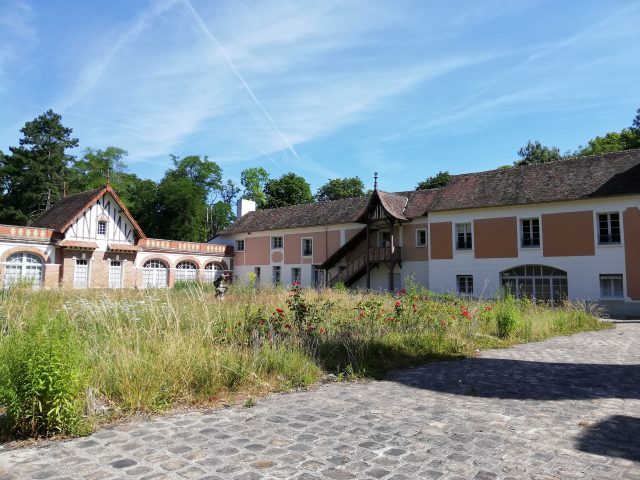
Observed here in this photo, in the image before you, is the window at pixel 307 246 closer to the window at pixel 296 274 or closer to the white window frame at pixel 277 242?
the window at pixel 296 274

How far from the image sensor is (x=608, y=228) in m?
22.4

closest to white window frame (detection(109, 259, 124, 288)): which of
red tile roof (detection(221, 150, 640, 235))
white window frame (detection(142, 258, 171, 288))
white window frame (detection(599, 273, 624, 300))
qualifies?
white window frame (detection(142, 258, 171, 288))

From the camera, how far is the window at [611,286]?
21875 mm

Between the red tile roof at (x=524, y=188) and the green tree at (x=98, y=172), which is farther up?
the green tree at (x=98, y=172)

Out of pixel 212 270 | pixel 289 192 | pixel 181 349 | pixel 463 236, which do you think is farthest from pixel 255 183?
pixel 181 349

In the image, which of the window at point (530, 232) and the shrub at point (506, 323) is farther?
the window at point (530, 232)

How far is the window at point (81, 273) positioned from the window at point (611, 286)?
2922 centimetres

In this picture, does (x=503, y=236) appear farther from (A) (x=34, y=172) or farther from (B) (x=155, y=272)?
(A) (x=34, y=172)

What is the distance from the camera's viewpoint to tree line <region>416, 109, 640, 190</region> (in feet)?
127

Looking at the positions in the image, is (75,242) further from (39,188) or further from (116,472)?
(116,472)

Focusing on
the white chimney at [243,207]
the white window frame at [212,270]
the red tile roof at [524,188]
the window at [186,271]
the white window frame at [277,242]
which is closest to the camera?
the red tile roof at [524,188]

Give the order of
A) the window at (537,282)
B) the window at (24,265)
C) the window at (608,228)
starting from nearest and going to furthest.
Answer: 1. the window at (608,228)
2. the window at (537,282)
3. the window at (24,265)

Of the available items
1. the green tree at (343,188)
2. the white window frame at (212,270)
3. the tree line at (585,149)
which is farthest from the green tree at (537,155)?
the white window frame at (212,270)

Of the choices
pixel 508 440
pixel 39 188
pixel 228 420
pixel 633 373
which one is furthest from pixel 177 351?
pixel 39 188
